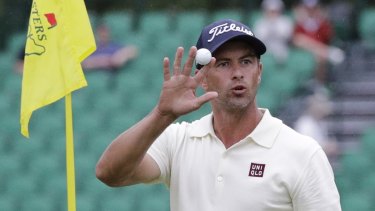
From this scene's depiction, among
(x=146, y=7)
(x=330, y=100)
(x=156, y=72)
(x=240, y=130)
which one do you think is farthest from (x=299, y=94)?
(x=240, y=130)

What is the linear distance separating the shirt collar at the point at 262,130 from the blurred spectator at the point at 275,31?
677 cm

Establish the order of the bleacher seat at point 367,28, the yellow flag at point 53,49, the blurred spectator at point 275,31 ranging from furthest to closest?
1. the bleacher seat at point 367,28
2. the blurred spectator at point 275,31
3. the yellow flag at point 53,49

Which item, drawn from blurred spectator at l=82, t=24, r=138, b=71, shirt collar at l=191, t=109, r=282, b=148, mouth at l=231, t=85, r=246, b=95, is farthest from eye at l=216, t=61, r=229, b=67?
blurred spectator at l=82, t=24, r=138, b=71

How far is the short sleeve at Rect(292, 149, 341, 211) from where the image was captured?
423 cm

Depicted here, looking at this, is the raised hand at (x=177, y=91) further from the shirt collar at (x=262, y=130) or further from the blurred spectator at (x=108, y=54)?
the blurred spectator at (x=108, y=54)

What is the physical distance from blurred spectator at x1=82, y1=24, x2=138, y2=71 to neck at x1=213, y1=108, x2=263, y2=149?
303 inches

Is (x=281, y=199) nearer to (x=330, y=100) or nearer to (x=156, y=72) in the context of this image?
(x=330, y=100)

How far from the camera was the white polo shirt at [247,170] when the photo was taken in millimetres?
4242

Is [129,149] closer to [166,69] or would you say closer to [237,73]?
[166,69]

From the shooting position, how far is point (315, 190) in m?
4.23

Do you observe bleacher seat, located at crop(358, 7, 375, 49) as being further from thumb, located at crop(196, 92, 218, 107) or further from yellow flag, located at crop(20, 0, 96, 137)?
thumb, located at crop(196, 92, 218, 107)

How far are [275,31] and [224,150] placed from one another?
695cm

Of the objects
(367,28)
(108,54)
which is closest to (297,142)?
(367,28)

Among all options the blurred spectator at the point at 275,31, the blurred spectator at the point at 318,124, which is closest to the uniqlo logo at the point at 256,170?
the blurred spectator at the point at 318,124
